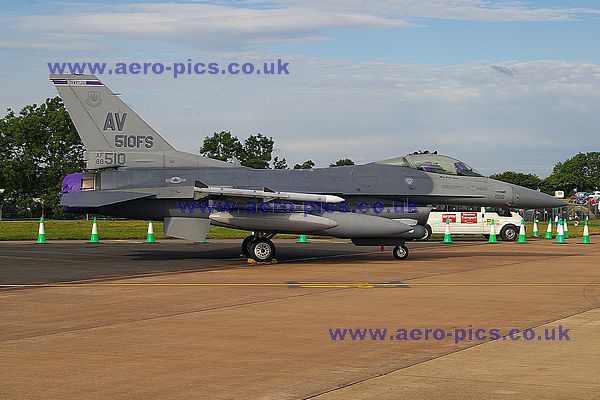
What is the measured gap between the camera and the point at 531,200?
846 inches

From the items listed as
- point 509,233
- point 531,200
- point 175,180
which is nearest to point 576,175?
point 509,233

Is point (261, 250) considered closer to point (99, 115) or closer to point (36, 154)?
point (99, 115)

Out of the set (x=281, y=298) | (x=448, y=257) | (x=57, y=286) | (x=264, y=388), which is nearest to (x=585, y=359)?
(x=264, y=388)

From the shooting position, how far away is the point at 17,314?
10406 millimetres

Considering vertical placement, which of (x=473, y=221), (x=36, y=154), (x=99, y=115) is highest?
(x=36, y=154)

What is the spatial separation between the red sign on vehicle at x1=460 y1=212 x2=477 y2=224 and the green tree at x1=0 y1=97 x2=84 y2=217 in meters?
49.4

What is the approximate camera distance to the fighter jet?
18.6 metres

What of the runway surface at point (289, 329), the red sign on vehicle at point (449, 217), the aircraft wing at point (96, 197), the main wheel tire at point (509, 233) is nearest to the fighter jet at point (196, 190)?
the aircraft wing at point (96, 197)

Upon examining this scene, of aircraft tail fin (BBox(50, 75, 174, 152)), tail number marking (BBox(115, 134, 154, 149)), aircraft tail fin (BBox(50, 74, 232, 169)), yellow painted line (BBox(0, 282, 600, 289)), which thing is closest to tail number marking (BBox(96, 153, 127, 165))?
aircraft tail fin (BBox(50, 74, 232, 169))

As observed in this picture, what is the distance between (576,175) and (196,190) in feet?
400

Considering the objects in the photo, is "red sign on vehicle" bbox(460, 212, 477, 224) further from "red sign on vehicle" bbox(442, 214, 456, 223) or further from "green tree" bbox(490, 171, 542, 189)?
"green tree" bbox(490, 171, 542, 189)

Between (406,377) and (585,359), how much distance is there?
1.91m

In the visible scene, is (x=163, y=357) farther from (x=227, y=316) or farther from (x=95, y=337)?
(x=227, y=316)

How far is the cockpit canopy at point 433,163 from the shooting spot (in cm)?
2055
